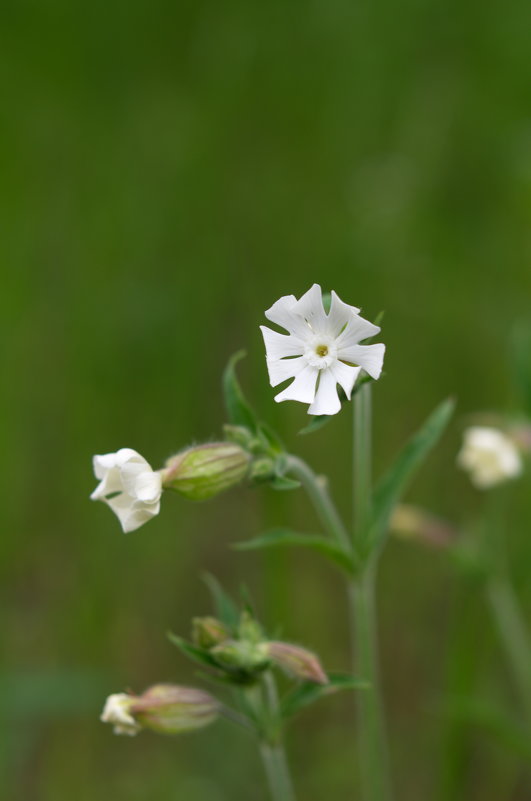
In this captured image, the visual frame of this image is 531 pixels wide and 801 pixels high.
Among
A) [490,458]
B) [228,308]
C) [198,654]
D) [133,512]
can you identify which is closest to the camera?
[133,512]

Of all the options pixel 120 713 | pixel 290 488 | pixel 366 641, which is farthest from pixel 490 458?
pixel 120 713

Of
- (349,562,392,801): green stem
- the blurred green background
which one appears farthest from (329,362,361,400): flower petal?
the blurred green background

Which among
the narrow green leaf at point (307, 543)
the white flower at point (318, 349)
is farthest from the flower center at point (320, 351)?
the narrow green leaf at point (307, 543)

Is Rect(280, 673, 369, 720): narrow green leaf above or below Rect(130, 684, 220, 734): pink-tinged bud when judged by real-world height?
above

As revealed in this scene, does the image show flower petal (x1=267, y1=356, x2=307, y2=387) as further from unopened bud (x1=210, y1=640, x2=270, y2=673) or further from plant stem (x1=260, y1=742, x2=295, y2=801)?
plant stem (x1=260, y1=742, x2=295, y2=801)

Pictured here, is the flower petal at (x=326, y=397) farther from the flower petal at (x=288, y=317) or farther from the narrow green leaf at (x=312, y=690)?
the narrow green leaf at (x=312, y=690)

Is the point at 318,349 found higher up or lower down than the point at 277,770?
higher up

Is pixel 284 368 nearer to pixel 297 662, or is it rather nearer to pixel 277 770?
pixel 297 662
